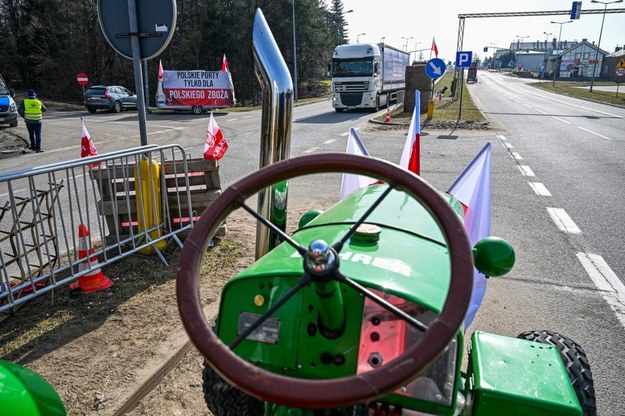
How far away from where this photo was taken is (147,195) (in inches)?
176

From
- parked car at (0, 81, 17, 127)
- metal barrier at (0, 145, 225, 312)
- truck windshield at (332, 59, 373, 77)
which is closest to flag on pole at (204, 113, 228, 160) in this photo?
metal barrier at (0, 145, 225, 312)

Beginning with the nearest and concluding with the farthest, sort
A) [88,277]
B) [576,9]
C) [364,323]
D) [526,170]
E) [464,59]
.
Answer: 1. [364,323]
2. [88,277]
3. [526,170]
4. [464,59]
5. [576,9]

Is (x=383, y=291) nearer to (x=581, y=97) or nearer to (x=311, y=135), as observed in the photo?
(x=311, y=135)

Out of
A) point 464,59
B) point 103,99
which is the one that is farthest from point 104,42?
point 464,59

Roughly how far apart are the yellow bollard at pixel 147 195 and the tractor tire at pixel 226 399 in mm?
2666

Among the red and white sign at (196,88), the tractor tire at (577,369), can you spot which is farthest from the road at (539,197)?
the red and white sign at (196,88)

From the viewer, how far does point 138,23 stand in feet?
13.8

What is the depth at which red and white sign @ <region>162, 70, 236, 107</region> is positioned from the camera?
24.3 m

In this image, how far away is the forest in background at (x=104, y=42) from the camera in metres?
38.2

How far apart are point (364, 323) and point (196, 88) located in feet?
81.4

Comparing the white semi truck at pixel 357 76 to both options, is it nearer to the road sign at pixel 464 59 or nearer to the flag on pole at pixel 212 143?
the road sign at pixel 464 59

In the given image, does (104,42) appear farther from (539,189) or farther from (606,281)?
(606,281)

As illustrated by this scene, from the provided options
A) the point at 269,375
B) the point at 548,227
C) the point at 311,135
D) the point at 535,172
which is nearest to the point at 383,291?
the point at 269,375

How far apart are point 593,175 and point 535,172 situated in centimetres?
109
